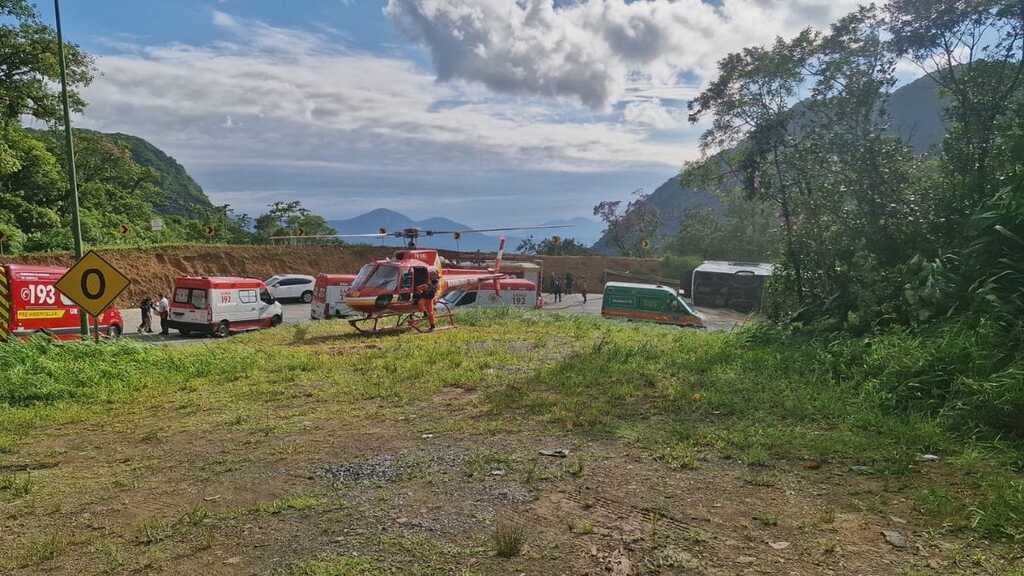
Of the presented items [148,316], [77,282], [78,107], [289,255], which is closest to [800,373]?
[77,282]

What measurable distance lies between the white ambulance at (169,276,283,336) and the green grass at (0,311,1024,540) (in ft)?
28.4

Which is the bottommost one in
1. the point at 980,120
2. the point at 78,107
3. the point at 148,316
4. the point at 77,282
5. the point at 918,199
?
the point at 148,316

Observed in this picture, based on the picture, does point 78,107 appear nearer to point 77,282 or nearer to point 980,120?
point 77,282

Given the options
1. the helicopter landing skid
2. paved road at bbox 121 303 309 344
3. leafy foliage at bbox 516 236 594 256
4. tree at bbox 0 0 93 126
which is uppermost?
tree at bbox 0 0 93 126

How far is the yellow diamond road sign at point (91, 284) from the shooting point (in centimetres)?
1106

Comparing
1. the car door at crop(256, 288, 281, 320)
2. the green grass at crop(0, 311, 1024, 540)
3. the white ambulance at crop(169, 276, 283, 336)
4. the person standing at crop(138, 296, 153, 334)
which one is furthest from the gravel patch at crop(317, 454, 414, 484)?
the person standing at crop(138, 296, 153, 334)

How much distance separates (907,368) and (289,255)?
141 feet

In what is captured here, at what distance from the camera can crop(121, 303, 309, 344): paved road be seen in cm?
2121

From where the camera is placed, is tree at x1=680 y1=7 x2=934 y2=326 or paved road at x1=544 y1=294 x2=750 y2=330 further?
paved road at x1=544 y1=294 x2=750 y2=330

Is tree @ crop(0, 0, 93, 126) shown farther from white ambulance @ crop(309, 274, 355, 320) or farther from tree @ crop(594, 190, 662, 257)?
tree @ crop(594, 190, 662, 257)

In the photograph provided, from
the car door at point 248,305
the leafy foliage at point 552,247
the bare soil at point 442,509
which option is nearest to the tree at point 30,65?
the car door at point 248,305

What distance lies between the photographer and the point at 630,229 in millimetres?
65562

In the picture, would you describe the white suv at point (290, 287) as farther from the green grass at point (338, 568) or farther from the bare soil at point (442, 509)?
the green grass at point (338, 568)

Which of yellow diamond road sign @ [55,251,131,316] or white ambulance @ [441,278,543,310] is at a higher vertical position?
yellow diamond road sign @ [55,251,131,316]
